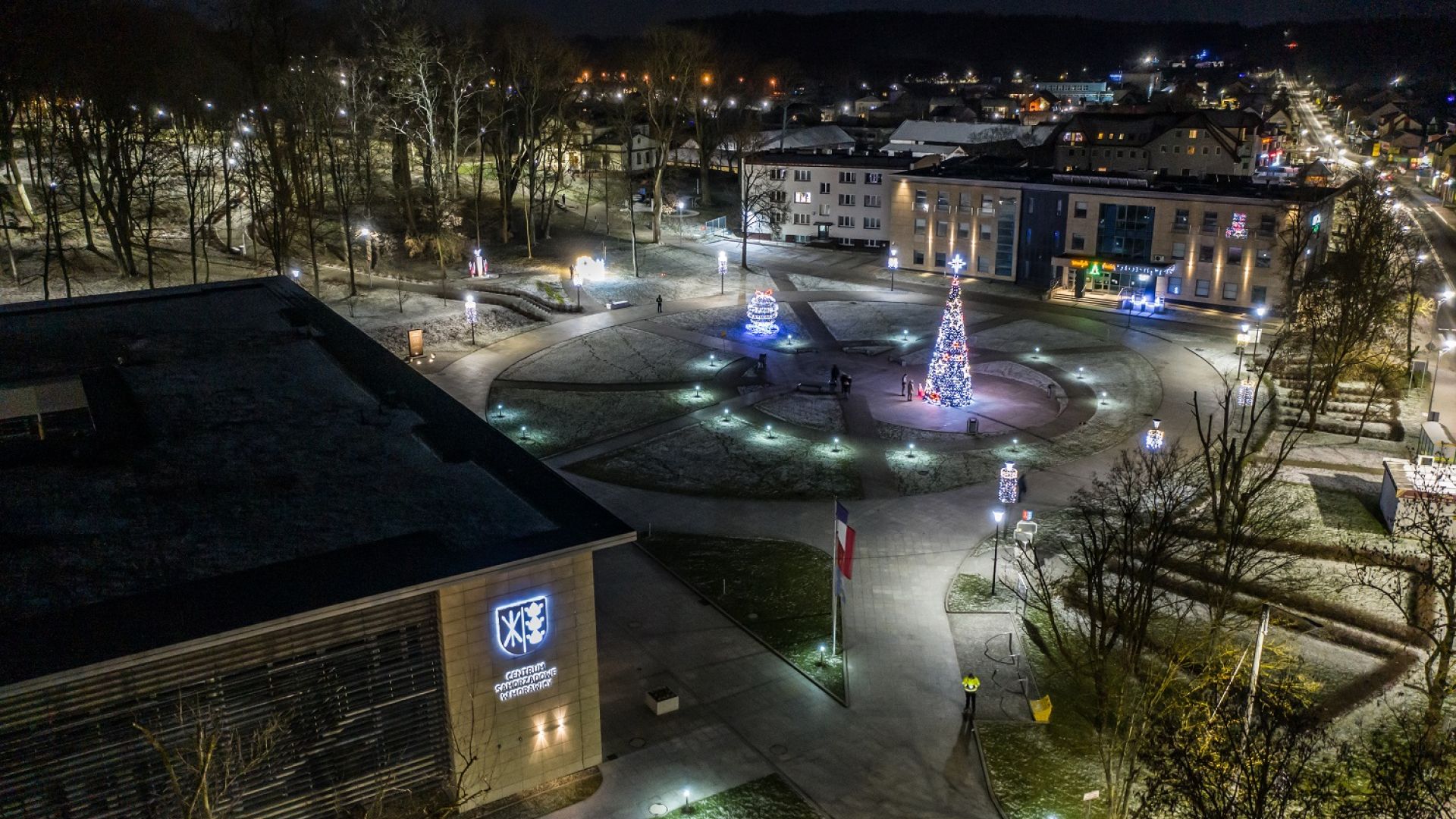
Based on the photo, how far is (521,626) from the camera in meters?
21.0

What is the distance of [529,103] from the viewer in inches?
3073

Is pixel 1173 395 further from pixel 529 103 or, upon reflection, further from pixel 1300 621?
pixel 529 103

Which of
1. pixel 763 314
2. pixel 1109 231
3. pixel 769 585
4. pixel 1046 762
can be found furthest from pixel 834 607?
pixel 1109 231

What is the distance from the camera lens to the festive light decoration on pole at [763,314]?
58.9 m

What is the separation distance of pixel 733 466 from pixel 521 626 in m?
20.6

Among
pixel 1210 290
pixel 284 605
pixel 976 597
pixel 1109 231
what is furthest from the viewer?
pixel 1109 231

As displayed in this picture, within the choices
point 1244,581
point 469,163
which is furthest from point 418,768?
point 469,163

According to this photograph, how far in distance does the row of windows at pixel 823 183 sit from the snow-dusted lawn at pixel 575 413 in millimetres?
40788

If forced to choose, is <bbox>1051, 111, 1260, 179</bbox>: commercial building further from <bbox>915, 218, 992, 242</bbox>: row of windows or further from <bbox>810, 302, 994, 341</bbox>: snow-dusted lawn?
<bbox>810, 302, 994, 341</bbox>: snow-dusted lawn

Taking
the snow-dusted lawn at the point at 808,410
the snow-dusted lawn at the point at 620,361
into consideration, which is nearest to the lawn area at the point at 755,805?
the snow-dusted lawn at the point at 808,410

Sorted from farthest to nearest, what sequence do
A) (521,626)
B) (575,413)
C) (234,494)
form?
(575,413) < (234,494) < (521,626)

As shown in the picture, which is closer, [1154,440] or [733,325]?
[1154,440]

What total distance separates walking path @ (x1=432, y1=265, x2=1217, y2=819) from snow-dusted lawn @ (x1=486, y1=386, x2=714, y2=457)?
1.54m

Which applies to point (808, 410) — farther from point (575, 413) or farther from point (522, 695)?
point (522, 695)
